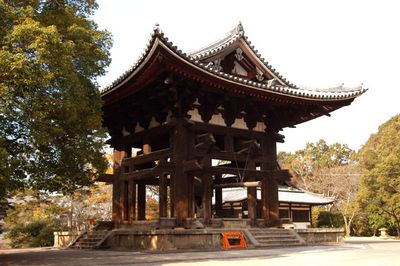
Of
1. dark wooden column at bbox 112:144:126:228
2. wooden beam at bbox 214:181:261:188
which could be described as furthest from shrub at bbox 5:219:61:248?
wooden beam at bbox 214:181:261:188

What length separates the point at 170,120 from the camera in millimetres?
18141

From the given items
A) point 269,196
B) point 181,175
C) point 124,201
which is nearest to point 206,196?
point 181,175

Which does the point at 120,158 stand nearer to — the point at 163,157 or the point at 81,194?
the point at 163,157

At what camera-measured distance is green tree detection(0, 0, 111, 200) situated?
1066 centimetres

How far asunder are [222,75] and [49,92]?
6.97m

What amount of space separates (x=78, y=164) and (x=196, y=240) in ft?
17.6

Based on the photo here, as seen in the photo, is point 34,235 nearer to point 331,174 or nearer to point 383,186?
point 383,186

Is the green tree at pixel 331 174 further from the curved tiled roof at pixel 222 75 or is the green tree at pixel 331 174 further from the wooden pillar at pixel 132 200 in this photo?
the wooden pillar at pixel 132 200

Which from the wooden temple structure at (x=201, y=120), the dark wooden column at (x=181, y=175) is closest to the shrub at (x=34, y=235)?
the wooden temple structure at (x=201, y=120)

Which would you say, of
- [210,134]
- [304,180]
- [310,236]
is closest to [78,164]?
[210,134]

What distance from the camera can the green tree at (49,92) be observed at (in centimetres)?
1066

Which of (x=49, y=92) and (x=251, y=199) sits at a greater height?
(x=49, y=92)

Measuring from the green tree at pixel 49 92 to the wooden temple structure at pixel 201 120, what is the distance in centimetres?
286

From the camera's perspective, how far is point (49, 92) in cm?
1173
